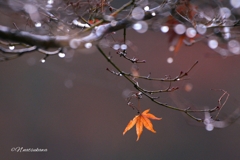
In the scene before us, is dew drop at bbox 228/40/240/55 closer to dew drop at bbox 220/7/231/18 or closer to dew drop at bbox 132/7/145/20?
dew drop at bbox 220/7/231/18

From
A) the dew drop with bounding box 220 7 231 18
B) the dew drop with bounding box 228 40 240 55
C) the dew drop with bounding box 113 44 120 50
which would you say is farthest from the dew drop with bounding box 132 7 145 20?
the dew drop with bounding box 228 40 240 55

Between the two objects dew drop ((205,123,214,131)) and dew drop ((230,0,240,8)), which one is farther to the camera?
dew drop ((205,123,214,131))

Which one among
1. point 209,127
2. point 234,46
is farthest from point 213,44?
point 209,127

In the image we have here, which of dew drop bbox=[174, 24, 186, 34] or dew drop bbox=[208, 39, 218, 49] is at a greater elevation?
dew drop bbox=[174, 24, 186, 34]

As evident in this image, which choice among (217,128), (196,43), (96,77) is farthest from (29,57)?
(217,128)

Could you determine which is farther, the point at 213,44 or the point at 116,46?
the point at 213,44

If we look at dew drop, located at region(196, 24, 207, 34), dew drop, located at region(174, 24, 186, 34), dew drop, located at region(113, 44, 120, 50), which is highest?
dew drop, located at region(174, 24, 186, 34)

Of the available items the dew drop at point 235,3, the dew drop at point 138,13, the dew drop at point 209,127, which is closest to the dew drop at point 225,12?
the dew drop at point 235,3

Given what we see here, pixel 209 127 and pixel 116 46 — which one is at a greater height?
pixel 116 46

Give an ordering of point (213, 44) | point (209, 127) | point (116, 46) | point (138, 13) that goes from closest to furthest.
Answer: point (138, 13)
point (116, 46)
point (213, 44)
point (209, 127)

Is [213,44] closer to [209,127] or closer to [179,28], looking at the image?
[179,28]

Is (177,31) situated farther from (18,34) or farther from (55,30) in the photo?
(18,34)
